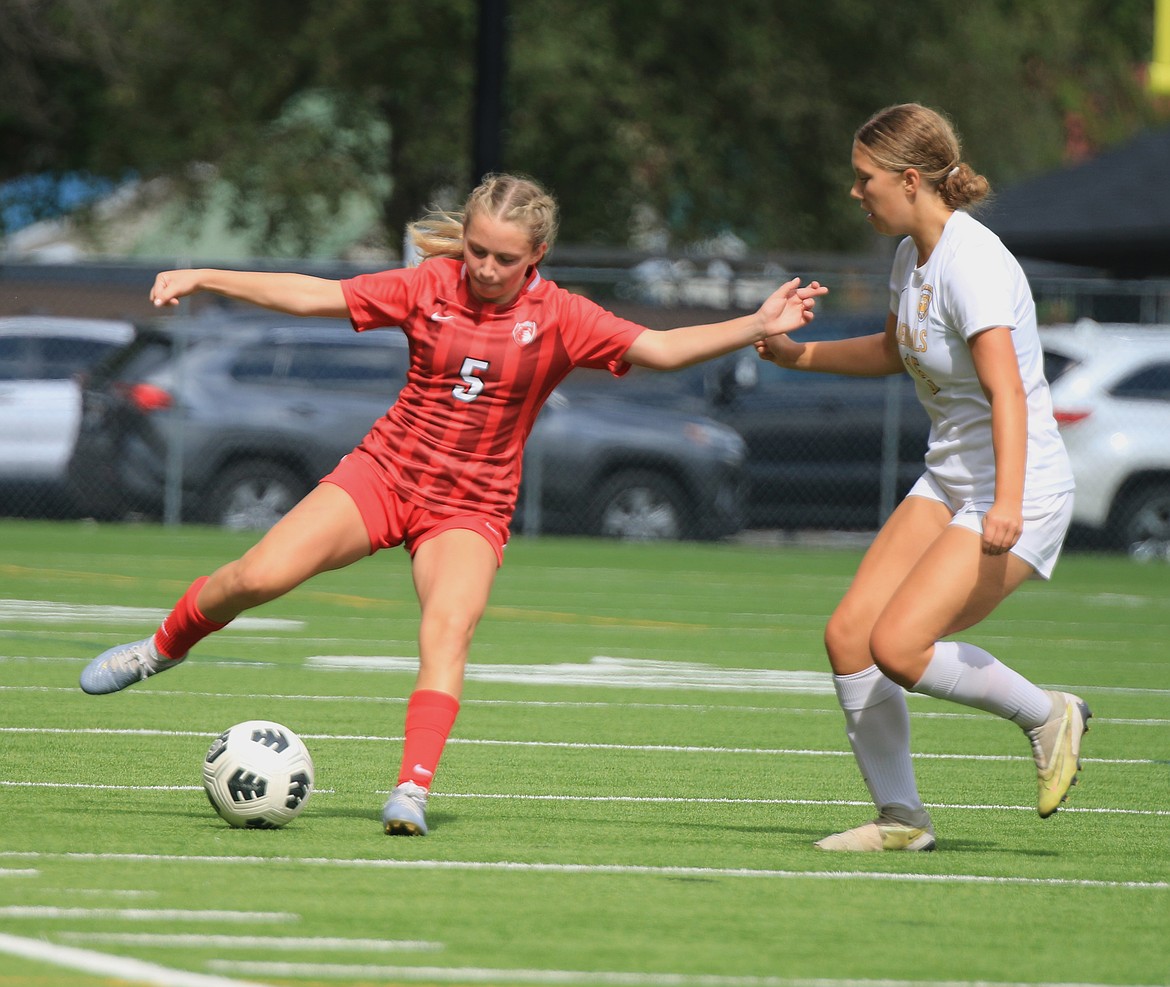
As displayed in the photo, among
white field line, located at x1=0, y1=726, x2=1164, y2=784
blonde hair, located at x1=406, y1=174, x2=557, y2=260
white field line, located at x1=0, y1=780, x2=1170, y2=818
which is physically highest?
blonde hair, located at x1=406, y1=174, x2=557, y2=260

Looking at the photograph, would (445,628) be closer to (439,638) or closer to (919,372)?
(439,638)

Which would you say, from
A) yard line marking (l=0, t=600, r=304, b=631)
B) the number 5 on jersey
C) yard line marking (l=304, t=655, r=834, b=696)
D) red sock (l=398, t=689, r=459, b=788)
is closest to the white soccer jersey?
the number 5 on jersey

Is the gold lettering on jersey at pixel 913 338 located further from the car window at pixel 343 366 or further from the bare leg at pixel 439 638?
the car window at pixel 343 366

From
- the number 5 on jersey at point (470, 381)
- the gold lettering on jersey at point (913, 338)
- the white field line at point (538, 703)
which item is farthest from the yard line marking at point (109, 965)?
the white field line at point (538, 703)

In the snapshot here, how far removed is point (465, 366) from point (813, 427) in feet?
44.9

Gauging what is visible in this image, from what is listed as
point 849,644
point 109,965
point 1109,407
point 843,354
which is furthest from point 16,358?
point 109,965

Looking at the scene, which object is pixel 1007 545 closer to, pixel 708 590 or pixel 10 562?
pixel 708 590

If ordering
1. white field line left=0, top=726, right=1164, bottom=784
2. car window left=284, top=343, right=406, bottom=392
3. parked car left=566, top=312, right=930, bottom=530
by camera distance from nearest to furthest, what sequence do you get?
1. white field line left=0, top=726, right=1164, bottom=784
2. car window left=284, top=343, right=406, bottom=392
3. parked car left=566, top=312, right=930, bottom=530

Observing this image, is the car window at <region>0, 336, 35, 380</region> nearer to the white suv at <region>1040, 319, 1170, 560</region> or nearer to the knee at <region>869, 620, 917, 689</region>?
the white suv at <region>1040, 319, 1170, 560</region>

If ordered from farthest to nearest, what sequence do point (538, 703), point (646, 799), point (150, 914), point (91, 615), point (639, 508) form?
1. point (639, 508)
2. point (91, 615)
3. point (538, 703)
4. point (646, 799)
5. point (150, 914)

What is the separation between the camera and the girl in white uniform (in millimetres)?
5605

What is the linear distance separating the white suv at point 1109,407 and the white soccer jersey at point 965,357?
12.5 meters

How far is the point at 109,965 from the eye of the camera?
4.00m

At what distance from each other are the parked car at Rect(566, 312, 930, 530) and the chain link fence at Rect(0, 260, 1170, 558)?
0.02 metres
